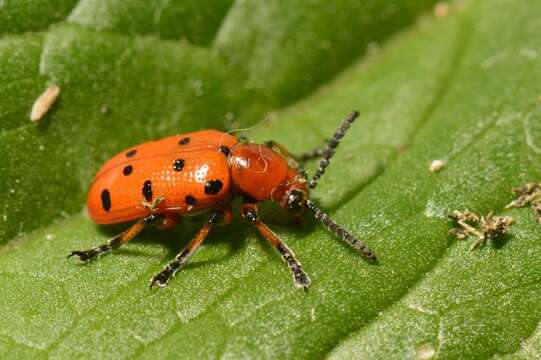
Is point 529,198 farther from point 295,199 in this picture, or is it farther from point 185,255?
point 185,255

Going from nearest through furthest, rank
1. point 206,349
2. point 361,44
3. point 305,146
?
point 206,349 → point 305,146 → point 361,44

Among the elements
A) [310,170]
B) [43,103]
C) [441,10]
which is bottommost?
[310,170]

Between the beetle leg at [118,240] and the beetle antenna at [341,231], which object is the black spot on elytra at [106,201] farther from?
the beetle antenna at [341,231]

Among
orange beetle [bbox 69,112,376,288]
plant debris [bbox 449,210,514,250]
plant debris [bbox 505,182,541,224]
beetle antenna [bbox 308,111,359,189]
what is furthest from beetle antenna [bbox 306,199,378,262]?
plant debris [bbox 505,182,541,224]

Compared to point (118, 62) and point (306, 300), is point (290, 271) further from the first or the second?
point (118, 62)

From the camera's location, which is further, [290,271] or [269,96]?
[269,96]

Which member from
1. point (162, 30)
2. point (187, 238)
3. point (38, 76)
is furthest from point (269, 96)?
point (38, 76)

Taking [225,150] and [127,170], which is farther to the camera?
[225,150]

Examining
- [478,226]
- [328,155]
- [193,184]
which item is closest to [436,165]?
[478,226]

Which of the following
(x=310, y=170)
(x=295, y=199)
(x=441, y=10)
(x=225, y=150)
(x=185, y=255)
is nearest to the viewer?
(x=185, y=255)
